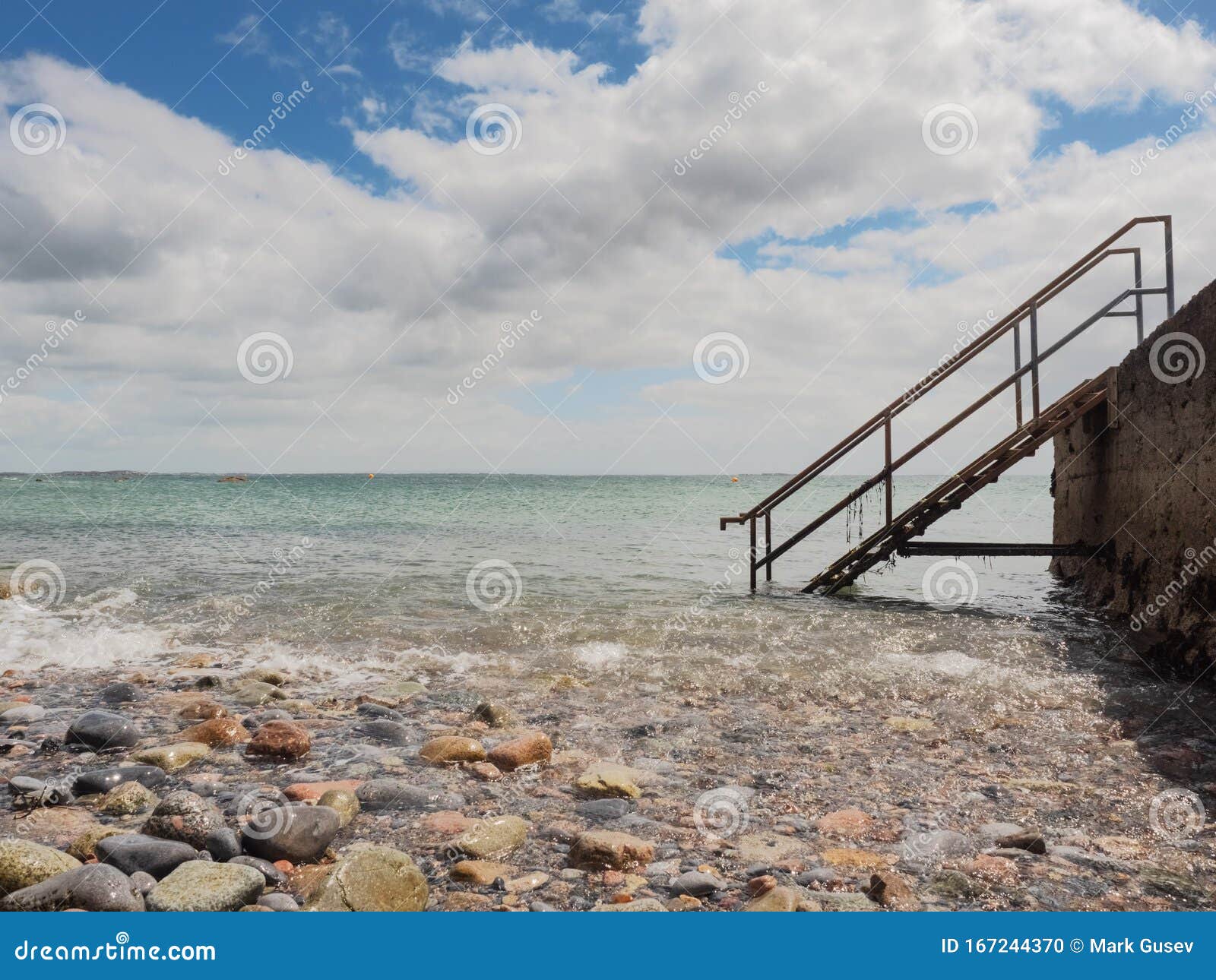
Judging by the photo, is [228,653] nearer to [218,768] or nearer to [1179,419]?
[218,768]

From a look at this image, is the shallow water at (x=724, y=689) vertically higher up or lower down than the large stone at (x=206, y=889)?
higher up

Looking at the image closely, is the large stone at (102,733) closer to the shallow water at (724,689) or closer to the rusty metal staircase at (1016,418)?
the shallow water at (724,689)

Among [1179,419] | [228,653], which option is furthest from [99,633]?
[1179,419]

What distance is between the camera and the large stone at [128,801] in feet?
14.6

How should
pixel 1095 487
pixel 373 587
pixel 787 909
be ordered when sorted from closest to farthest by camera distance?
pixel 787 909, pixel 1095 487, pixel 373 587

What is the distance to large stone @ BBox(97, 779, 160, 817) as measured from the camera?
446 cm

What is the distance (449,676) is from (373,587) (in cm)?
629

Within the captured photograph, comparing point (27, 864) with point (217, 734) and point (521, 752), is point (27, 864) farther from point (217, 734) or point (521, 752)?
point (521, 752)

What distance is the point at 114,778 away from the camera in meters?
4.84

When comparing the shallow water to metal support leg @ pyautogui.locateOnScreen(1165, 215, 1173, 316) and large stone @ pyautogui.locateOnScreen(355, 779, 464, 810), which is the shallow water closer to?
large stone @ pyautogui.locateOnScreen(355, 779, 464, 810)

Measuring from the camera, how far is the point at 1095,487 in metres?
12.1

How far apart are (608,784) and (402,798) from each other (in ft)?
4.16

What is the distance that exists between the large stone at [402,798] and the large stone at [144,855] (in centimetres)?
103

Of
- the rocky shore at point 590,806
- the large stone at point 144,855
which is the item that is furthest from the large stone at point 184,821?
the large stone at point 144,855
